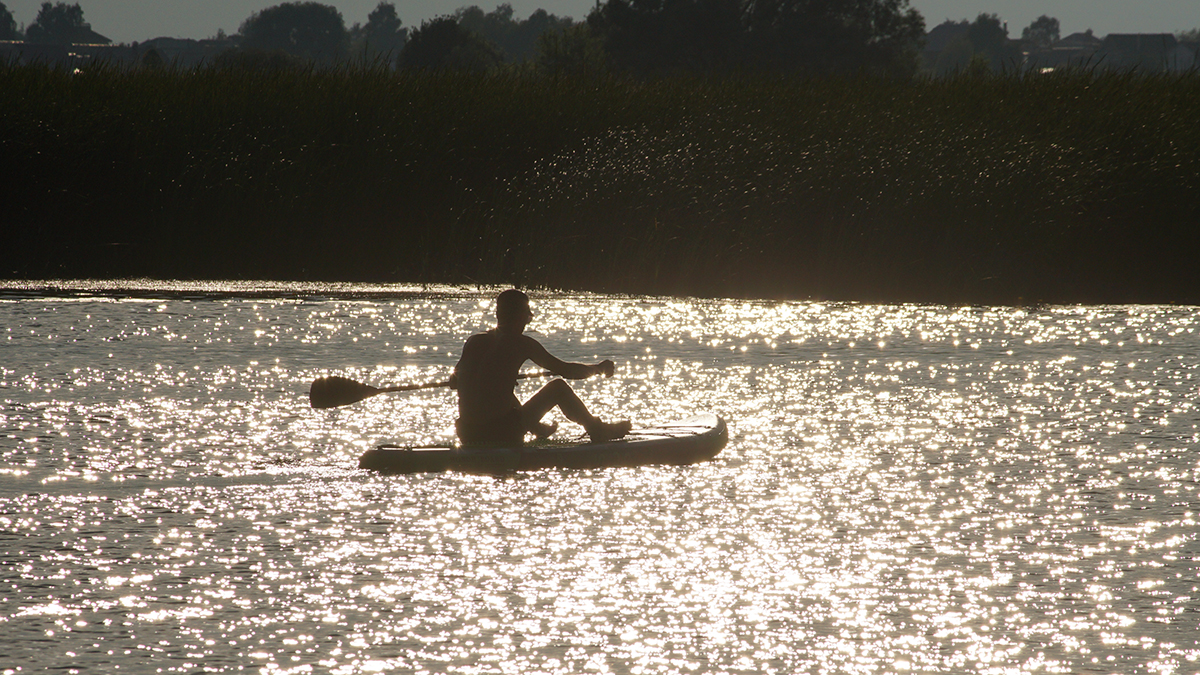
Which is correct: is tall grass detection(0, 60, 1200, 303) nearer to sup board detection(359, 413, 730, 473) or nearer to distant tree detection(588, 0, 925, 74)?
sup board detection(359, 413, 730, 473)

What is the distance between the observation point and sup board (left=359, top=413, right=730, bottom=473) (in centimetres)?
757

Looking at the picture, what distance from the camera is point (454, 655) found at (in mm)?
4719

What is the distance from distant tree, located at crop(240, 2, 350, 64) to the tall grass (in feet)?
428

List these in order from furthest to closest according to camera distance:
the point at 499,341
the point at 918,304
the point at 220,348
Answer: the point at 918,304 < the point at 220,348 < the point at 499,341

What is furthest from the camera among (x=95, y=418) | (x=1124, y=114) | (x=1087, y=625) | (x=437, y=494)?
(x=1124, y=114)

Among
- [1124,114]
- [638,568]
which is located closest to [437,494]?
[638,568]

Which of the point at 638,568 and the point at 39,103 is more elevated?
the point at 39,103

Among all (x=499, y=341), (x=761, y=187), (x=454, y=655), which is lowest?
(x=454, y=655)

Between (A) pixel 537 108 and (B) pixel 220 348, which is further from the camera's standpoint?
(A) pixel 537 108

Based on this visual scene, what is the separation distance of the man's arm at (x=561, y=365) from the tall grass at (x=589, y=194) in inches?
335

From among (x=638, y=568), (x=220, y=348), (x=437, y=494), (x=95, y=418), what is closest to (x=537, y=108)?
(x=220, y=348)

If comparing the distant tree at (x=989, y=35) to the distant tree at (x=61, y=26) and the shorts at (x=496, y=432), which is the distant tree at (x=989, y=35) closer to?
the distant tree at (x=61, y=26)

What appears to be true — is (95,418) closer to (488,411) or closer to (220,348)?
(488,411)

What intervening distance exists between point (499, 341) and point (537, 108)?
11010 mm
